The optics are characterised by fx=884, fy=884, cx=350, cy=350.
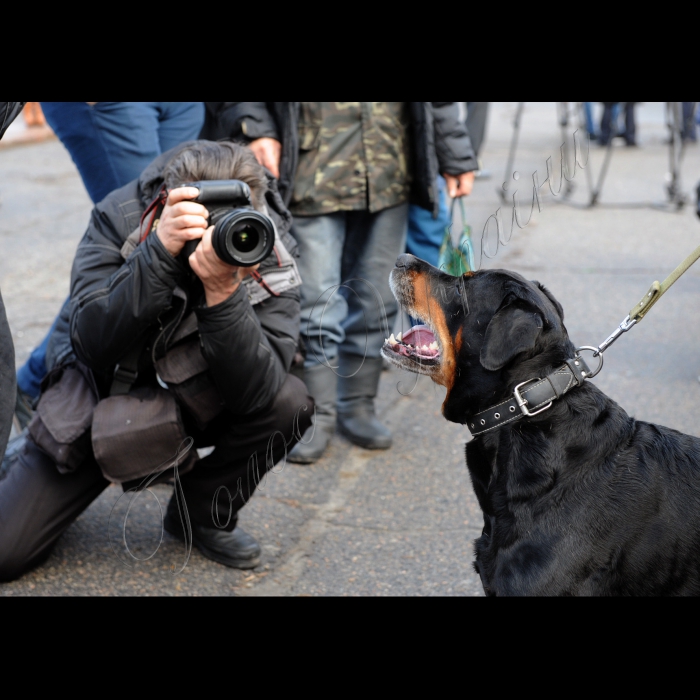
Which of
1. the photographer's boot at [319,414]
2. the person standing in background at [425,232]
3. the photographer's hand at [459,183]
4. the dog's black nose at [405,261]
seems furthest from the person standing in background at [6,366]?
the person standing in background at [425,232]

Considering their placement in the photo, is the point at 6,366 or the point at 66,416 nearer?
the point at 6,366

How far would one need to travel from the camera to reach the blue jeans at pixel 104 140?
3.53 metres

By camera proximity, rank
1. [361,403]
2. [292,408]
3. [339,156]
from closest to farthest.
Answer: [292,408]
[339,156]
[361,403]

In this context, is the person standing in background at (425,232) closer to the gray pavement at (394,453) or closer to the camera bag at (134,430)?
the gray pavement at (394,453)

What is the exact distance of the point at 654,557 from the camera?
209 centimetres

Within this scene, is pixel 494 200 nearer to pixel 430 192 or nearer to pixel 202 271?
pixel 430 192

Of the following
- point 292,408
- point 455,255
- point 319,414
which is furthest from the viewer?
point 455,255

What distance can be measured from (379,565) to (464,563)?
30 cm

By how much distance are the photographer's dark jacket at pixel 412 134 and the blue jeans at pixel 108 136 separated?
0.31m

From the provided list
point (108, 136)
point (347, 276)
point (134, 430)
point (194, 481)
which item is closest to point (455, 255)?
point (347, 276)

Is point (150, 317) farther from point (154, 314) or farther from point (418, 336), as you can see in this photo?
point (418, 336)

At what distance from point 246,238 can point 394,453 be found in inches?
70.6

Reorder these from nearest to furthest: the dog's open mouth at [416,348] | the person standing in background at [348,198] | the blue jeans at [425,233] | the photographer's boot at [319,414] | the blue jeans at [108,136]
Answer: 1. the dog's open mouth at [416,348]
2. the blue jeans at [108,136]
3. the person standing in background at [348,198]
4. the photographer's boot at [319,414]
5. the blue jeans at [425,233]

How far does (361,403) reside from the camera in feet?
13.3
